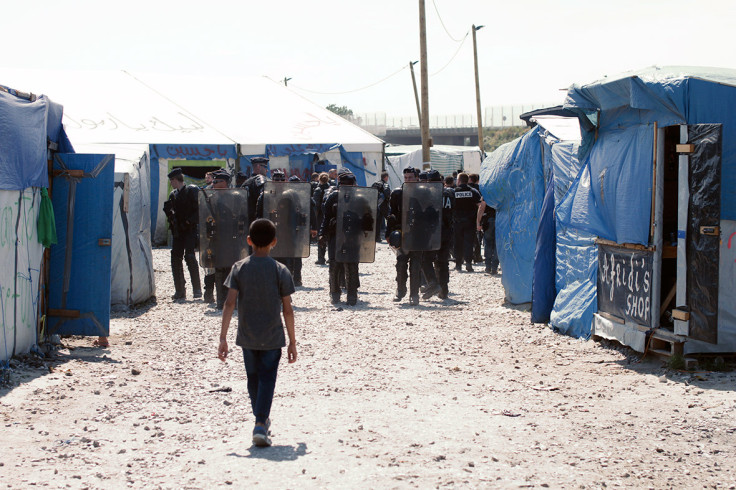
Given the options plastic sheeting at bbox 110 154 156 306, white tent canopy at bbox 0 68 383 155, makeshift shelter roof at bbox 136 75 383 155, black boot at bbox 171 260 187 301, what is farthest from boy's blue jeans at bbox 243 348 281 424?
makeshift shelter roof at bbox 136 75 383 155

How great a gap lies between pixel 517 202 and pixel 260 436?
7.95 metres

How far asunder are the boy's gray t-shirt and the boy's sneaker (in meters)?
0.54

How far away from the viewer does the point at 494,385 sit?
7812mm

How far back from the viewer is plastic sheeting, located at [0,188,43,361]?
7926 millimetres

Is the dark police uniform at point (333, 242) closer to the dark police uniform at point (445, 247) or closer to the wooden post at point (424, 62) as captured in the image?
the dark police uniform at point (445, 247)

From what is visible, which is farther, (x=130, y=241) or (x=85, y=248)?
(x=130, y=241)

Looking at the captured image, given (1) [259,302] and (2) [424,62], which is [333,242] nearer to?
(1) [259,302]

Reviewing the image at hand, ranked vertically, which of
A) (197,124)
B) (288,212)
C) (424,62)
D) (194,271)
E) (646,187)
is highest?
(424,62)

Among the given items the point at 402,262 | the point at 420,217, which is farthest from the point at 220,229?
the point at 420,217

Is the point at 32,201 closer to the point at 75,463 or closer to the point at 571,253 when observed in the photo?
the point at 75,463

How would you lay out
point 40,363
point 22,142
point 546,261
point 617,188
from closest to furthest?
point 22,142 < point 40,363 < point 617,188 < point 546,261

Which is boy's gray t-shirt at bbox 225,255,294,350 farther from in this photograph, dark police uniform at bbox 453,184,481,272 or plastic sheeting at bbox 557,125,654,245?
dark police uniform at bbox 453,184,481,272

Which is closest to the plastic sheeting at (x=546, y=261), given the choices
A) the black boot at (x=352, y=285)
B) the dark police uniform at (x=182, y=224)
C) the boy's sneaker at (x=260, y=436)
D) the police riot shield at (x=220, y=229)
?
the black boot at (x=352, y=285)

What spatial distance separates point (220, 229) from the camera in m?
12.8
